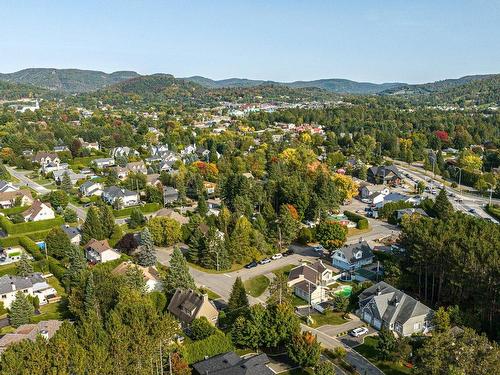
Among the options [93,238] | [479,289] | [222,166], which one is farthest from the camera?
[222,166]

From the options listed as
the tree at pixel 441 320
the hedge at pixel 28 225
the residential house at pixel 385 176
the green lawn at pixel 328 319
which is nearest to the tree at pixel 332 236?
the green lawn at pixel 328 319

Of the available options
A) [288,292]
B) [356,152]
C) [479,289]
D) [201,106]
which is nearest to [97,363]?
[288,292]

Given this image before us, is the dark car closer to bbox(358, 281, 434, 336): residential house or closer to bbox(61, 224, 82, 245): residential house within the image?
bbox(358, 281, 434, 336): residential house

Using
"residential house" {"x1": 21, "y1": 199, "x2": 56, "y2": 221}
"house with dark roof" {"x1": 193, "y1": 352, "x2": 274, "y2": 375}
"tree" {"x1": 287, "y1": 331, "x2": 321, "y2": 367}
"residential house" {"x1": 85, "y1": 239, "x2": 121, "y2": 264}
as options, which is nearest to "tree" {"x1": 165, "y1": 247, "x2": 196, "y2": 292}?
"house with dark roof" {"x1": 193, "y1": 352, "x2": 274, "y2": 375}

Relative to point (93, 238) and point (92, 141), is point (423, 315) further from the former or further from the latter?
point (92, 141)

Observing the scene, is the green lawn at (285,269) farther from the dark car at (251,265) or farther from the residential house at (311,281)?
the dark car at (251,265)

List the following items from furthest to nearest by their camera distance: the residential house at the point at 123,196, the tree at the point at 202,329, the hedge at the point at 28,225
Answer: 1. the residential house at the point at 123,196
2. the hedge at the point at 28,225
3. the tree at the point at 202,329
